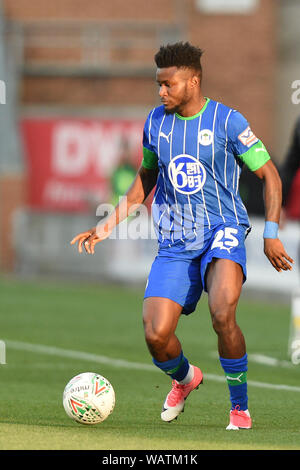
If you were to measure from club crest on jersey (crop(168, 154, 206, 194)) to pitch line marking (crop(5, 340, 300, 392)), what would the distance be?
2.72 metres

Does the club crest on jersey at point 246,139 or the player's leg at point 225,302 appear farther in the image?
the club crest on jersey at point 246,139

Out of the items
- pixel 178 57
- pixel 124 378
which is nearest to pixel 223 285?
pixel 178 57

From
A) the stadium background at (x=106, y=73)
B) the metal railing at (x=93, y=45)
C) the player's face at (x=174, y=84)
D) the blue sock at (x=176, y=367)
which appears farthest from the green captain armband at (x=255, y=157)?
the metal railing at (x=93, y=45)

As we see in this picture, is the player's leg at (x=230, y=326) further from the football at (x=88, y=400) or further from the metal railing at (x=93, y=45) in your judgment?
the metal railing at (x=93, y=45)

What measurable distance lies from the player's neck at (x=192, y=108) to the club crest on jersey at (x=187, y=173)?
27 cm

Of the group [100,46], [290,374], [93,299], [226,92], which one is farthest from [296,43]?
Result: [290,374]

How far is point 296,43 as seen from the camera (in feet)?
102

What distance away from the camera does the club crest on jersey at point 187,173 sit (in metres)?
7.79

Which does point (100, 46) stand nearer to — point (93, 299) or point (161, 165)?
point (93, 299)

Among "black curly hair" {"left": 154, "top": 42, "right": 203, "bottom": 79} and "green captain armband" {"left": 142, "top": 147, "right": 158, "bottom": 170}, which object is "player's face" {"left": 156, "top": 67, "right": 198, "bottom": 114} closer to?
"black curly hair" {"left": 154, "top": 42, "right": 203, "bottom": 79}

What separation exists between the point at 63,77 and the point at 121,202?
23429 mm

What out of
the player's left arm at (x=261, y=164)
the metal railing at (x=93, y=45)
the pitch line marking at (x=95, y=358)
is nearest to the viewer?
the player's left arm at (x=261, y=164)

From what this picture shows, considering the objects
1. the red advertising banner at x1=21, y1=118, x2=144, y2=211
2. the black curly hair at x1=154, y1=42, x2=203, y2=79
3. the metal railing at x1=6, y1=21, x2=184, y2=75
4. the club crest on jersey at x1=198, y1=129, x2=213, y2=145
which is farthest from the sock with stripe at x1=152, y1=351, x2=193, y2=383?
the metal railing at x1=6, y1=21, x2=184, y2=75

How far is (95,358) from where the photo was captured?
39.5 ft
